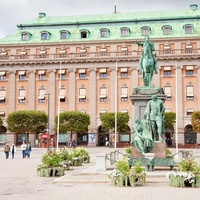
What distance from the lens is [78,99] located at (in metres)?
72.4

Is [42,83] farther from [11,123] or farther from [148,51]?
[148,51]

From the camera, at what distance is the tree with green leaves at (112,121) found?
66250 millimetres

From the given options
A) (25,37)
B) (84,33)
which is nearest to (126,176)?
(84,33)

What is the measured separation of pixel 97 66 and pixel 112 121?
11.2m

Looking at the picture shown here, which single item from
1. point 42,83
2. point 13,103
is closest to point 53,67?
point 42,83

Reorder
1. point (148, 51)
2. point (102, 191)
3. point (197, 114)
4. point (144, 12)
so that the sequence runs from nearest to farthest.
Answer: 1. point (102, 191)
2. point (148, 51)
3. point (197, 114)
4. point (144, 12)

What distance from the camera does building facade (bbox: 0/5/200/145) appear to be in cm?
6994

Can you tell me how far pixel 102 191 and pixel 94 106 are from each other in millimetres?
56846

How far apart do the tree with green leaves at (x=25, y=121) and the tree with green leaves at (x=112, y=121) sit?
10127mm

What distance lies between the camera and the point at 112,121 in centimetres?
6625

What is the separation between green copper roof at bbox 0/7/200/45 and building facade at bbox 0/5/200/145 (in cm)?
17

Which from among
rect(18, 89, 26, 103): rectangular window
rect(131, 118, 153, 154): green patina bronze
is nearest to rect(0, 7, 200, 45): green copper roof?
rect(18, 89, 26, 103): rectangular window

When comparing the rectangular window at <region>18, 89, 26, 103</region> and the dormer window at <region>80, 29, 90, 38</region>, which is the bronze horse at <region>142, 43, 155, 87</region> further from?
the rectangular window at <region>18, 89, 26, 103</region>

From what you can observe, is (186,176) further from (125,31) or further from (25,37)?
(25,37)
